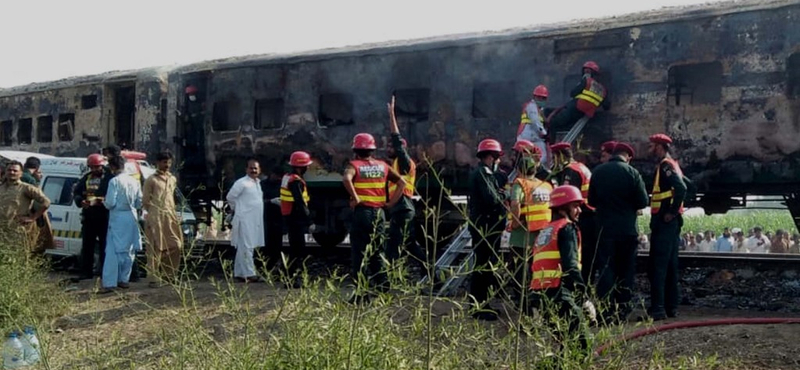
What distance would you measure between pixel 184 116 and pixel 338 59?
10.3ft

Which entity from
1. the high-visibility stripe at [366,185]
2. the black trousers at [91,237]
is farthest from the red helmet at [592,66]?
the black trousers at [91,237]

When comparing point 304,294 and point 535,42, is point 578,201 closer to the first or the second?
point 304,294

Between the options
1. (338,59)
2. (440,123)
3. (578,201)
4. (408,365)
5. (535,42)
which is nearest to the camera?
(408,365)

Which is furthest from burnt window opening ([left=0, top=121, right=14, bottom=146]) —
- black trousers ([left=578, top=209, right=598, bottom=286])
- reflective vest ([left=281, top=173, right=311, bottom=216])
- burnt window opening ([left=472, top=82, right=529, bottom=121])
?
black trousers ([left=578, top=209, right=598, bottom=286])

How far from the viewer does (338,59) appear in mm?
11422

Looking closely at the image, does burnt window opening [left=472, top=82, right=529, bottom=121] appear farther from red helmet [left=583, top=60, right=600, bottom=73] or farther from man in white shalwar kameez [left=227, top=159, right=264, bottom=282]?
man in white shalwar kameez [left=227, top=159, right=264, bottom=282]

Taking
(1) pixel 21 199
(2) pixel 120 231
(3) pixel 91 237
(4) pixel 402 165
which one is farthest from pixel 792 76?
(1) pixel 21 199

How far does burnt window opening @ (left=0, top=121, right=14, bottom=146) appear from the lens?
16250 mm

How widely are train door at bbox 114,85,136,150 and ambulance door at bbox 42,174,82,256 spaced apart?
3610 millimetres

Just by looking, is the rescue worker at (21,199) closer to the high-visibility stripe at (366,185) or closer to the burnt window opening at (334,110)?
the high-visibility stripe at (366,185)

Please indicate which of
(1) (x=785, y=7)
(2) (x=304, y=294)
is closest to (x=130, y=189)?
(2) (x=304, y=294)

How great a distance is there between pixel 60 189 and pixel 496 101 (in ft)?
18.7

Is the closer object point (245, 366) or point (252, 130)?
point (245, 366)

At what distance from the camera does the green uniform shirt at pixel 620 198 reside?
661 centimetres
